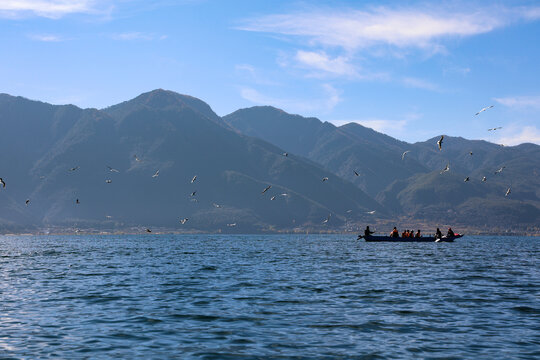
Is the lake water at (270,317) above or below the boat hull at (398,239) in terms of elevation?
below

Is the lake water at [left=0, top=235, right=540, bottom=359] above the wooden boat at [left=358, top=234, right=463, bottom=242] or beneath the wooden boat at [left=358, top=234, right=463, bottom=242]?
beneath

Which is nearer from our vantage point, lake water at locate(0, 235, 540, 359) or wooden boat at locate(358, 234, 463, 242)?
lake water at locate(0, 235, 540, 359)

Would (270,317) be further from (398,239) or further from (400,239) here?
(400,239)

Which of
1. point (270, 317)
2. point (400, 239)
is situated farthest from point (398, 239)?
point (270, 317)

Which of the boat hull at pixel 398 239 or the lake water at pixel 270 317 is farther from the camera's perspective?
the boat hull at pixel 398 239

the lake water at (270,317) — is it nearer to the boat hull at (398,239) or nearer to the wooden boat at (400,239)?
the boat hull at (398,239)

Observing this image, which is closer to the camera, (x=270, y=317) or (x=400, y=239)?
(x=270, y=317)

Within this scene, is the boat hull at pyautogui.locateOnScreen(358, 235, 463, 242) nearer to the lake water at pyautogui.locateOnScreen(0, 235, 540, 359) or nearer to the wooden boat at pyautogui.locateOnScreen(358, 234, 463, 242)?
the wooden boat at pyautogui.locateOnScreen(358, 234, 463, 242)

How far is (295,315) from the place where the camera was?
85.0ft

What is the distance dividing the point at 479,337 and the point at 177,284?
22.8 m

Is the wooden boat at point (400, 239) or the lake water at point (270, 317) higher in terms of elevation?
the wooden boat at point (400, 239)

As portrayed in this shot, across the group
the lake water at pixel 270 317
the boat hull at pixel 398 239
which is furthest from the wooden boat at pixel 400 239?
the lake water at pixel 270 317

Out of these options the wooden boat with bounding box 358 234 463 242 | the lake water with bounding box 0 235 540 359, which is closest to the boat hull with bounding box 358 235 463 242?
the wooden boat with bounding box 358 234 463 242

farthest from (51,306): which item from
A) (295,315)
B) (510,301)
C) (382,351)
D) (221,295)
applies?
(510,301)
